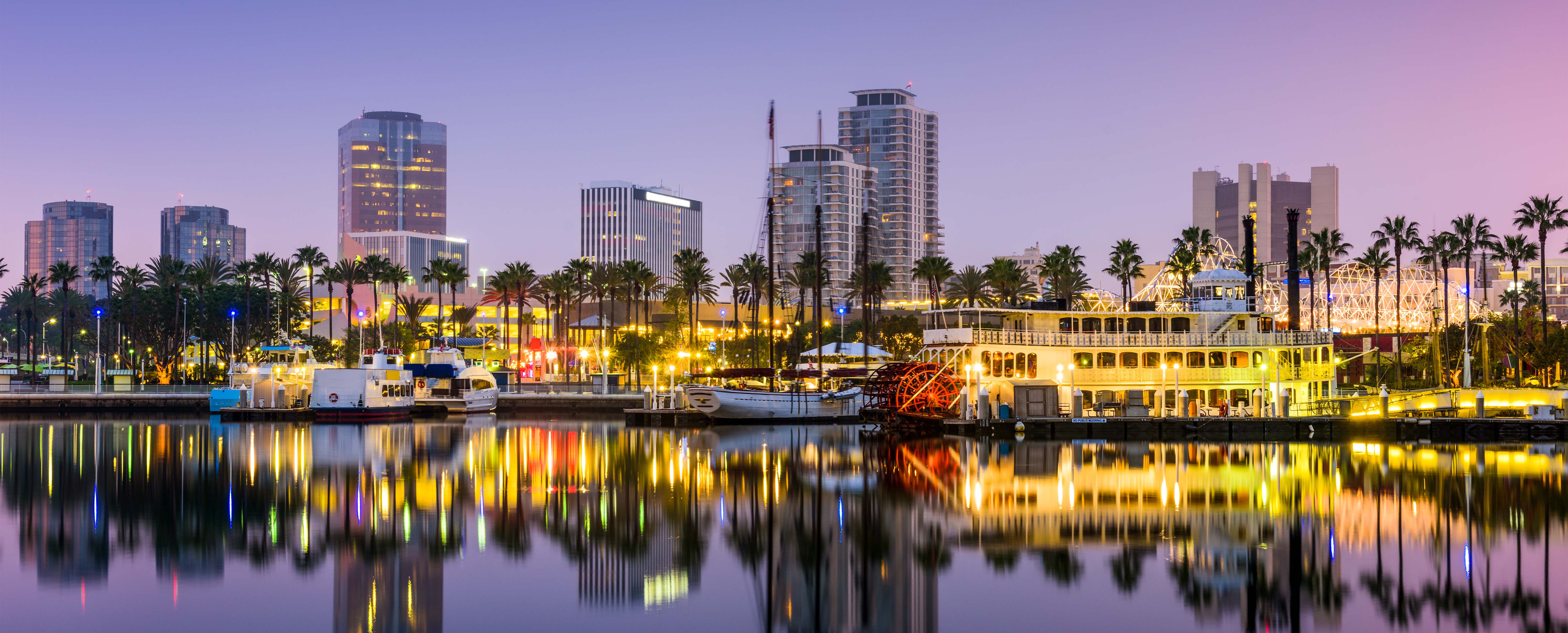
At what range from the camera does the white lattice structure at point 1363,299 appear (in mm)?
128000

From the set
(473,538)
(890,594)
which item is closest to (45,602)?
(473,538)

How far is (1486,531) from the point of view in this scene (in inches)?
1126

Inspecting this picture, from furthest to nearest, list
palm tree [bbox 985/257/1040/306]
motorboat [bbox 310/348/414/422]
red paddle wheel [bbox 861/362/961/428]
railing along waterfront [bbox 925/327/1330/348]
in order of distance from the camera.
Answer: palm tree [bbox 985/257/1040/306], motorboat [bbox 310/348/414/422], railing along waterfront [bbox 925/327/1330/348], red paddle wheel [bbox 861/362/961/428]

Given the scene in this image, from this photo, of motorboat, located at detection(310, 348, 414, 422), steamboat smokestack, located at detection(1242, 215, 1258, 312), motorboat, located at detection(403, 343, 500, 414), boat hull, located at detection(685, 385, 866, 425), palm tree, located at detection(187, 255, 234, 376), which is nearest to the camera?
steamboat smokestack, located at detection(1242, 215, 1258, 312)

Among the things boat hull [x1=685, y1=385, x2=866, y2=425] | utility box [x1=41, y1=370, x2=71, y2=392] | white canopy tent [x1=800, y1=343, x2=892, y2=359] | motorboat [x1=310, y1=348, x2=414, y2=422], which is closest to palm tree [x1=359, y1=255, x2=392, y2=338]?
utility box [x1=41, y1=370, x2=71, y2=392]

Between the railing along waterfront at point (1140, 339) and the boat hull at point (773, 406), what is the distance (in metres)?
13.0

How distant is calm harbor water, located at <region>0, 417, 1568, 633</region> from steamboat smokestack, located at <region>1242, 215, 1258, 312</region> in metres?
18.6

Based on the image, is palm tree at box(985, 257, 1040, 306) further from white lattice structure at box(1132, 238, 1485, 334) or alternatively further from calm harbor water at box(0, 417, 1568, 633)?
calm harbor water at box(0, 417, 1568, 633)

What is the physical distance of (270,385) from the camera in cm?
8119

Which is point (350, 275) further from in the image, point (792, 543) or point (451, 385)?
point (792, 543)

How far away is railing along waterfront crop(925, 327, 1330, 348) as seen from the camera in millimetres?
60250

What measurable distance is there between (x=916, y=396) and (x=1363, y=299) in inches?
6223

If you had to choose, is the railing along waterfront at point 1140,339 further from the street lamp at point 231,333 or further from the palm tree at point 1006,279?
the street lamp at point 231,333

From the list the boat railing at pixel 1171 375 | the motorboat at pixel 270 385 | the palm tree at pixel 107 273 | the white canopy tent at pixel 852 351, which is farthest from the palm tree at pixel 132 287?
the boat railing at pixel 1171 375
